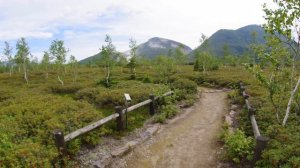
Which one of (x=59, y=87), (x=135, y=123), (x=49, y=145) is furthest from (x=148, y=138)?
(x=59, y=87)

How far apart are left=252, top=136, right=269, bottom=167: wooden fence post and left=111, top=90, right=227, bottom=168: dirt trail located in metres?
1.62

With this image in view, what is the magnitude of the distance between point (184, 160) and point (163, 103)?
8701 millimetres

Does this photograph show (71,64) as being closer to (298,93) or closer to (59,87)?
(59,87)

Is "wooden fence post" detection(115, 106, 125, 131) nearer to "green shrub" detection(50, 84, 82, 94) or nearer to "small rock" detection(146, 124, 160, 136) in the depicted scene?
"small rock" detection(146, 124, 160, 136)

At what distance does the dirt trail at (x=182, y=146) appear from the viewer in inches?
402

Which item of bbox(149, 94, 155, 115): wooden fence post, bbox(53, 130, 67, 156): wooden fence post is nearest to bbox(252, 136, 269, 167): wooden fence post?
bbox(53, 130, 67, 156): wooden fence post

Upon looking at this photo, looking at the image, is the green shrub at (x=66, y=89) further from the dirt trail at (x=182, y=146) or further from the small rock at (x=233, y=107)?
the small rock at (x=233, y=107)

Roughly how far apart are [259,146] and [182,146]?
4.05 meters

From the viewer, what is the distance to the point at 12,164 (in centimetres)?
771

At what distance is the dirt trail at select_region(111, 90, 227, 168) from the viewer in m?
10.2

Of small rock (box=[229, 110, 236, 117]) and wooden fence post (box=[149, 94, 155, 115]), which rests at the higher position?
wooden fence post (box=[149, 94, 155, 115])

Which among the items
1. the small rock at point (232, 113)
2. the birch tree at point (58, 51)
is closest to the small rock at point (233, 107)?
the small rock at point (232, 113)

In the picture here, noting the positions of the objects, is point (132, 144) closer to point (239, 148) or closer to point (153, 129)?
point (153, 129)

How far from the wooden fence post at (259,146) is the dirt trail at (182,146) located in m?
1.62
